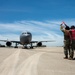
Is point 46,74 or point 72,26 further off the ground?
point 72,26

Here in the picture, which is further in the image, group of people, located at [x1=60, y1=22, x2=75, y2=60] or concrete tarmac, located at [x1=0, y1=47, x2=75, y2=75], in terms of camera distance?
group of people, located at [x1=60, y1=22, x2=75, y2=60]

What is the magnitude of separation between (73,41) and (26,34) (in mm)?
40397

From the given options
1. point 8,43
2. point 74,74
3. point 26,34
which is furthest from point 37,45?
point 74,74

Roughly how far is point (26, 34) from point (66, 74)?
48386mm

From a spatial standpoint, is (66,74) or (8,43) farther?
(8,43)

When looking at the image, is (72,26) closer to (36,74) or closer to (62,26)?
(62,26)

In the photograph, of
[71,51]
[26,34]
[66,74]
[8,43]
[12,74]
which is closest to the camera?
[12,74]

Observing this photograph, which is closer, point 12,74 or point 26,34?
point 12,74

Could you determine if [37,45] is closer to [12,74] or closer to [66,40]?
[66,40]

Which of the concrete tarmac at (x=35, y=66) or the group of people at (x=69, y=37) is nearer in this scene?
the concrete tarmac at (x=35, y=66)

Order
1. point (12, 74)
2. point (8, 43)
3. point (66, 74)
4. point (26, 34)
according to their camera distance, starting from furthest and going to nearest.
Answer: point (8, 43) < point (26, 34) < point (66, 74) < point (12, 74)

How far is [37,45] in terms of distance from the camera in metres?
68.5

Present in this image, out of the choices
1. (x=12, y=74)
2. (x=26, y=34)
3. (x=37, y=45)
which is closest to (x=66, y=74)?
(x=12, y=74)

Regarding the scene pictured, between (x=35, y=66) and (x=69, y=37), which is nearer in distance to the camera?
(x=35, y=66)
